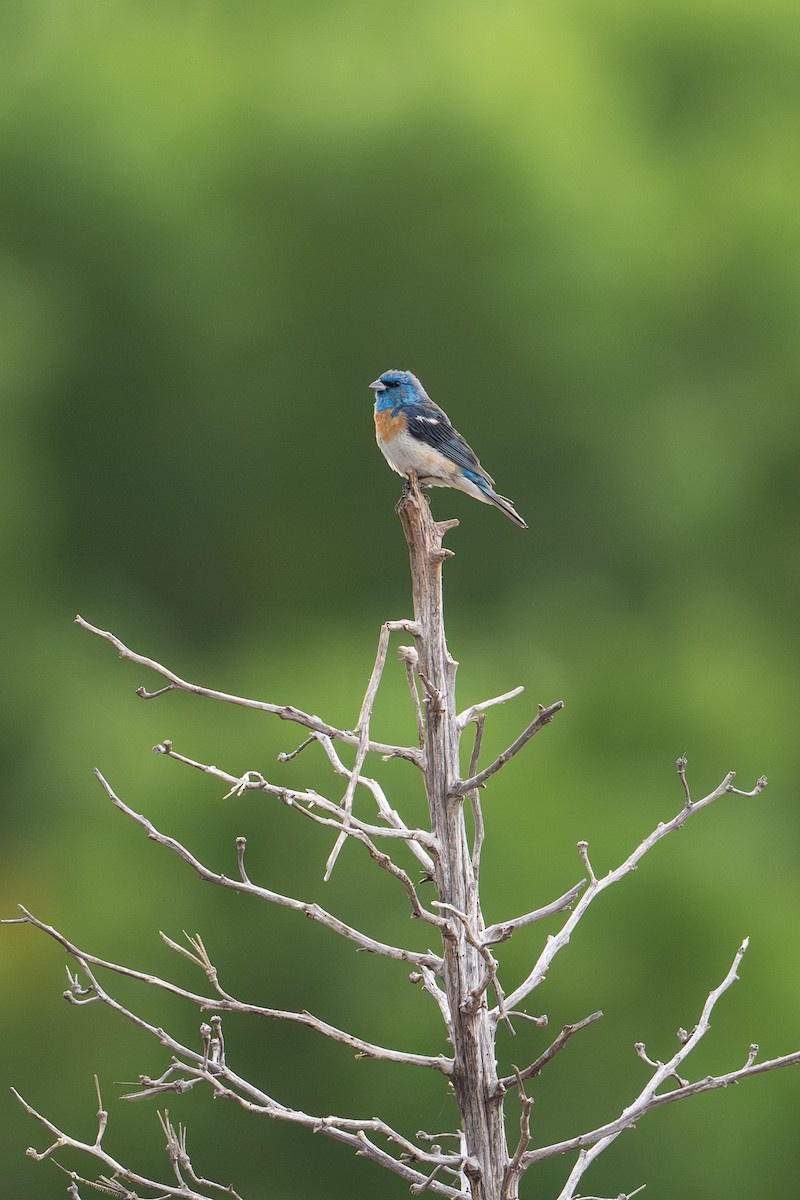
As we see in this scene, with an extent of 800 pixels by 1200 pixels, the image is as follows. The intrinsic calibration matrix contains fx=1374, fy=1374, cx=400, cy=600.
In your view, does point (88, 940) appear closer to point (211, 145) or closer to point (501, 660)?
point (501, 660)

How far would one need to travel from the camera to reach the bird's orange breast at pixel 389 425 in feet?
9.13

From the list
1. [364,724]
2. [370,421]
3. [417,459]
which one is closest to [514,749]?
[364,724]

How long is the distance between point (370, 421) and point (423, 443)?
2.04m

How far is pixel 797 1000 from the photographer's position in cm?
412

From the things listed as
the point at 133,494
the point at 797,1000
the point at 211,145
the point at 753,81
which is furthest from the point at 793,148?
the point at 797,1000

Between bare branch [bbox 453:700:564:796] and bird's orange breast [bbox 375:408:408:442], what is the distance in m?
1.32

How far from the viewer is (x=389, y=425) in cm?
280

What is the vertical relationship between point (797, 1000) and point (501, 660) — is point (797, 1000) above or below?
below

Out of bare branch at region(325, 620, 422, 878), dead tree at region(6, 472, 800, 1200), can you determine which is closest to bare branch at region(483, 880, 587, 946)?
dead tree at region(6, 472, 800, 1200)

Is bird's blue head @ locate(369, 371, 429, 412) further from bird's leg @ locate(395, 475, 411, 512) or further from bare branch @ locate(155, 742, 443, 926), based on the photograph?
bare branch @ locate(155, 742, 443, 926)

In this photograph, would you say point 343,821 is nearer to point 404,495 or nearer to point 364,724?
point 364,724

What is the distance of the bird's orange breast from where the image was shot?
278cm

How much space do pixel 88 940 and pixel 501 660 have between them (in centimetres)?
160

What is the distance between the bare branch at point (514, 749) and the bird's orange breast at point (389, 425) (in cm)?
132
